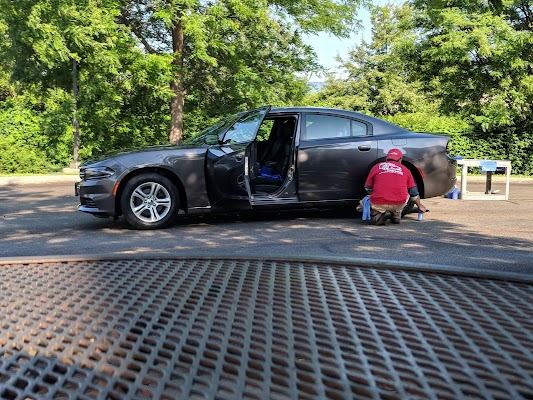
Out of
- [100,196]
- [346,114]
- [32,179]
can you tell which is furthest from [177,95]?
[100,196]

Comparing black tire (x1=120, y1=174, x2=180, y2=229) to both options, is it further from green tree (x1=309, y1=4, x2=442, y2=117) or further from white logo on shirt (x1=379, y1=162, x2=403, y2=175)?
green tree (x1=309, y1=4, x2=442, y2=117)

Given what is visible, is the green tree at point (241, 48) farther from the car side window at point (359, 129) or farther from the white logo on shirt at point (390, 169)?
the white logo on shirt at point (390, 169)

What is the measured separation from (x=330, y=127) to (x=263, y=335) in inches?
243

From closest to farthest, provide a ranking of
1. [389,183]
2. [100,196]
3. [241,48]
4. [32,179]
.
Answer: [100,196] < [389,183] < [32,179] < [241,48]

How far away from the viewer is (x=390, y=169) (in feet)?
22.9

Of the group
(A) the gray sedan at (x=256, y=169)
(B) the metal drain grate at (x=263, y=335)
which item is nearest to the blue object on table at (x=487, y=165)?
(A) the gray sedan at (x=256, y=169)

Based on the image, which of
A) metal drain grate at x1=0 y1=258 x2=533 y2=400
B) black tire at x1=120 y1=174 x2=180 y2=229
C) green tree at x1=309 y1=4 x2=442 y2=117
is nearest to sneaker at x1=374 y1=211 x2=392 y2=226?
black tire at x1=120 y1=174 x2=180 y2=229

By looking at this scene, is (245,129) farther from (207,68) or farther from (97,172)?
(207,68)

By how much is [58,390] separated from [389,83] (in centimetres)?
4018

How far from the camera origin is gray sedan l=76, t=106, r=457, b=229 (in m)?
6.73

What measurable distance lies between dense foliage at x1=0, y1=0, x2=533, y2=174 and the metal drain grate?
49.4 ft

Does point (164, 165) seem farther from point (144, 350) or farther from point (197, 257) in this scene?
point (144, 350)

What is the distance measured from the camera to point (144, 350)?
1.47m

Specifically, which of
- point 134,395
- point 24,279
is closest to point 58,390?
point 134,395
